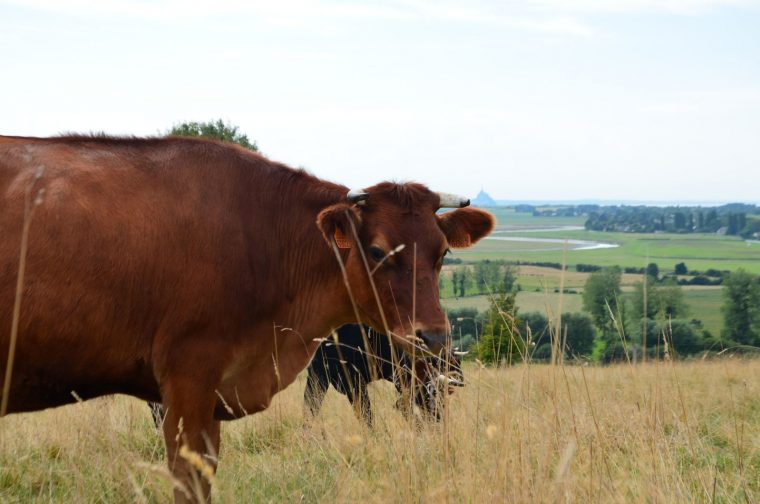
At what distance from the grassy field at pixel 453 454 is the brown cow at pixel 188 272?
51cm

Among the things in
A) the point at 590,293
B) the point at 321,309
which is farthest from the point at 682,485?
the point at 590,293

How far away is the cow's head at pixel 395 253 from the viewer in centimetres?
524

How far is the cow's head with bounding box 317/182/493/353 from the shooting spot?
5238 mm

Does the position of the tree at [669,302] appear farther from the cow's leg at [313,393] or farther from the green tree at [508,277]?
the cow's leg at [313,393]

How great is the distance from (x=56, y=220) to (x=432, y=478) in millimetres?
2695

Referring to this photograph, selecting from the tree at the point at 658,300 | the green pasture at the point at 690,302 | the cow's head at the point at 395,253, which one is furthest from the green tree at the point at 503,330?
the green pasture at the point at 690,302

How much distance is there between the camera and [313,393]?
8609mm

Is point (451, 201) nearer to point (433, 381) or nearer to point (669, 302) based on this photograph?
point (433, 381)

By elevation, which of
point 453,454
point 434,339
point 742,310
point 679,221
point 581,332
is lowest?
point 581,332

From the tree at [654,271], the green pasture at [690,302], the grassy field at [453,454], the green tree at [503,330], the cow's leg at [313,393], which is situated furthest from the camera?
the green pasture at [690,302]

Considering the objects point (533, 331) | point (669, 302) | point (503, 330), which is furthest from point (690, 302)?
point (533, 331)

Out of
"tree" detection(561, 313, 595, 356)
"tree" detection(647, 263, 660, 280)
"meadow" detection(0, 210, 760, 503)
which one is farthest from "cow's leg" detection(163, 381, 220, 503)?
"tree" detection(561, 313, 595, 356)

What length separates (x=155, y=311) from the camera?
490 centimetres

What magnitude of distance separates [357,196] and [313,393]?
3.62 meters
